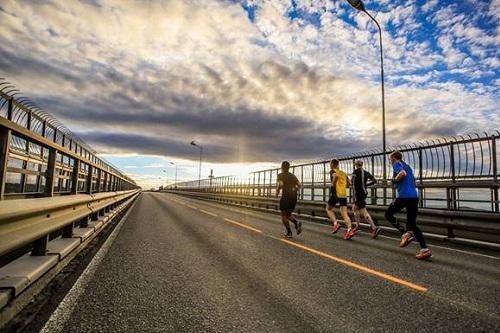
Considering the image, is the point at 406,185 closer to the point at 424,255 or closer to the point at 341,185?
the point at 424,255

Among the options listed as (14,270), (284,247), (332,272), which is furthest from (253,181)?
(14,270)

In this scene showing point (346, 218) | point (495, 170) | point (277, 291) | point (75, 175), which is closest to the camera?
point (277, 291)

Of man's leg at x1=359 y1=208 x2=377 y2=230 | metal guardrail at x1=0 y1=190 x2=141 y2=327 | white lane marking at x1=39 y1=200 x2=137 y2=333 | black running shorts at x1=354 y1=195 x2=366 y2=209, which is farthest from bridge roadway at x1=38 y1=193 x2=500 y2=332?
black running shorts at x1=354 y1=195 x2=366 y2=209

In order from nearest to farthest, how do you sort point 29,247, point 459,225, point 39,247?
1. point 39,247
2. point 29,247
3. point 459,225

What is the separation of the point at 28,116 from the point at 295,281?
7288 mm

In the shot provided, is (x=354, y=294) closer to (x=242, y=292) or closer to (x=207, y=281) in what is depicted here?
(x=242, y=292)

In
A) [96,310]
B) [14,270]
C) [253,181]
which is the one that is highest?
[253,181]

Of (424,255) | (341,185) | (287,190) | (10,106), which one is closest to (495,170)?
(341,185)

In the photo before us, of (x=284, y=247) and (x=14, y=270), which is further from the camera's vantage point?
(x=284, y=247)

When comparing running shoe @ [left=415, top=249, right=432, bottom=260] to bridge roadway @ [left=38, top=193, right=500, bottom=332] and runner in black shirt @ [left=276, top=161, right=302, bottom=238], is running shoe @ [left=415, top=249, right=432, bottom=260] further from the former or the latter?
runner in black shirt @ [left=276, top=161, right=302, bottom=238]

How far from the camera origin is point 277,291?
3.93 metres

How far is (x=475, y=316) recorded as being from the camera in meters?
3.31

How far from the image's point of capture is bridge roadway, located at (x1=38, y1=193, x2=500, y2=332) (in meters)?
3.01

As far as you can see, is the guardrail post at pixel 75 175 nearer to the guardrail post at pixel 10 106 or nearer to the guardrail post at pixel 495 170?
the guardrail post at pixel 10 106
